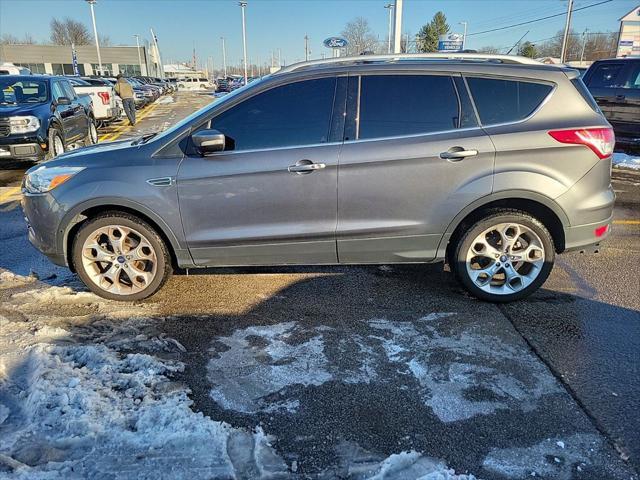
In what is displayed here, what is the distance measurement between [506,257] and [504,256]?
0.02 metres

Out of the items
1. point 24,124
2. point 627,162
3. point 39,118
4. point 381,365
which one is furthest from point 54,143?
point 627,162

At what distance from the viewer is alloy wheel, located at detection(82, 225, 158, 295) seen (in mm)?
3979

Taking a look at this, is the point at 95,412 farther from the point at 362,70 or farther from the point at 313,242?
the point at 362,70

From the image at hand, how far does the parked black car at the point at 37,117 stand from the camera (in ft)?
29.4

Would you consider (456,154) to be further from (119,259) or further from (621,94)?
(621,94)

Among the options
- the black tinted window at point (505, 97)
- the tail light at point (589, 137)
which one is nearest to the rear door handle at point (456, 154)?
the black tinted window at point (505, 97)

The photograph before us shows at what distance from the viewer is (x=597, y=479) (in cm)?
221

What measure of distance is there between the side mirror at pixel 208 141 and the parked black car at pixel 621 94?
1011cm

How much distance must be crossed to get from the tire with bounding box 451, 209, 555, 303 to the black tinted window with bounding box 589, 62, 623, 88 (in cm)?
900

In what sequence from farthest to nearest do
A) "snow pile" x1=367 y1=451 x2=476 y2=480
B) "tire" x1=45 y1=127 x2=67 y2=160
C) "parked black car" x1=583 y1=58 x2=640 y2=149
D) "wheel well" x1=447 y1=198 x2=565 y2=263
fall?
1. "parked black car" x1=583 y1=58 x2=640 y2=149
2. "tire" x1=45 y1=127 x2=67 y2=160
3. "wheel well" x1=447 y1=198 x2=565 y2=263
4. "snow pile" x1=367 y1=451 x2=476 y2=480

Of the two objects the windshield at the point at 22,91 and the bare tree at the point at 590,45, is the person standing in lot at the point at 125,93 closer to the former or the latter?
the windshield at the point at 22,91

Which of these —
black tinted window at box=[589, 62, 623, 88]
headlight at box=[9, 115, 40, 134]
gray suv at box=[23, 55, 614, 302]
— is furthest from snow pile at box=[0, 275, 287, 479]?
black tinted window at box=[589, 62, 623, 88]

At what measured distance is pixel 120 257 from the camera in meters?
4.02

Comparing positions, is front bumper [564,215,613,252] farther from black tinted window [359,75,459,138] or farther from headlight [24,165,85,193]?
headlight [24,165,85,193]
